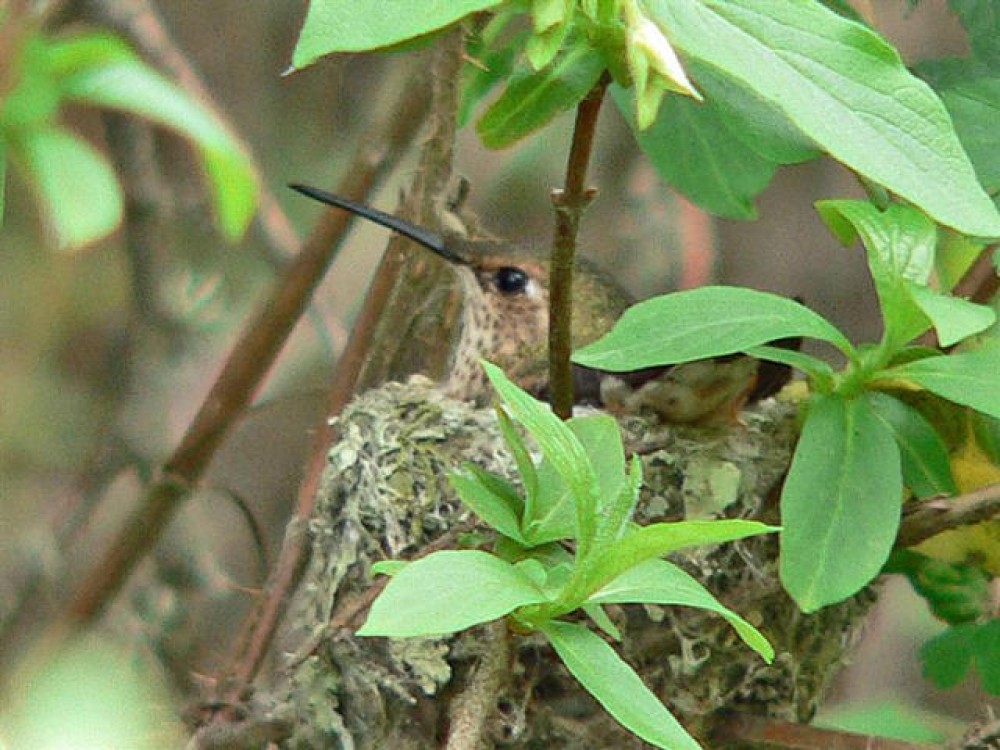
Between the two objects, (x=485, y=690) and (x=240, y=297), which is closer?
(x=485, y=690)

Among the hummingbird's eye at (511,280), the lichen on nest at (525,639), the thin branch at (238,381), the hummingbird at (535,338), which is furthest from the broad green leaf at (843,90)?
the hummingbird's eye at (511,280)

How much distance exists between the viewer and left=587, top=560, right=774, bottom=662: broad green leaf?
3.40 ft

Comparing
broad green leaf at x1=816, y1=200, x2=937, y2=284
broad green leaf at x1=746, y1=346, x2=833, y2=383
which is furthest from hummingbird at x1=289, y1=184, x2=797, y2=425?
broad green leaf at x1=816, y1=200, x2=937, y2=284

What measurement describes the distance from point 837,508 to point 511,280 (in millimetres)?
1201

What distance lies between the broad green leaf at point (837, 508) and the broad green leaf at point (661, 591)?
0.20 metres

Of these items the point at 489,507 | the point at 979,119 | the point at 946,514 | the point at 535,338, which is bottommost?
the point at 535,338

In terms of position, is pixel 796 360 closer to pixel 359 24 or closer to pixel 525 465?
pixel 525 465

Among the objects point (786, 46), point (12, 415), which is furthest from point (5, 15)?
point (12, 415)

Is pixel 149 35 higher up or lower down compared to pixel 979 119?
lower down

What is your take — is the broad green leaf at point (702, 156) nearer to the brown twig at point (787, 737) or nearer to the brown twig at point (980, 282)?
the brown twig at point (980, 282)

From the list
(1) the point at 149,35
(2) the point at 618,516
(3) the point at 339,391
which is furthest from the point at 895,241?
(1) the point at 149,35

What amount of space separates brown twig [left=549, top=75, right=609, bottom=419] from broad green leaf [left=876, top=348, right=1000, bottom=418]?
274mm

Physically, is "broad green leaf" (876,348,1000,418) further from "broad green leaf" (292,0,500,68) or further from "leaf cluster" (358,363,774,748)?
"broad green leaf" (292,0,500,68)

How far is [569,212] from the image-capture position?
1.21 metres
